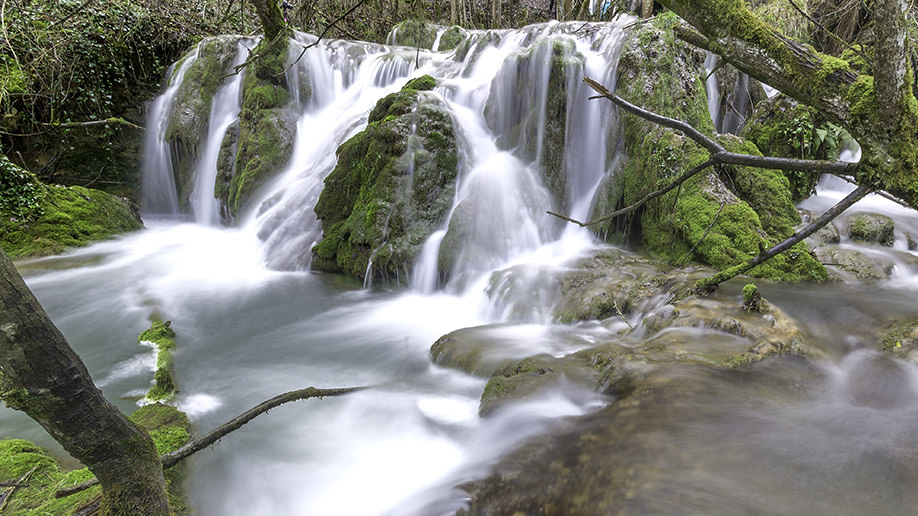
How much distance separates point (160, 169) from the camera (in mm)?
11102

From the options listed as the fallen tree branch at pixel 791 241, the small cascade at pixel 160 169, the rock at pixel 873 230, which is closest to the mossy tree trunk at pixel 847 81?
the fallen tree branch at pixel 791 241

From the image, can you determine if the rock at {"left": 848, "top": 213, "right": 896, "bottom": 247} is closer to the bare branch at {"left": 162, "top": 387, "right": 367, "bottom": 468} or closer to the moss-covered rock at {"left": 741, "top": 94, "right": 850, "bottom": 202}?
the moss-covered rock at {"left": 741, "top": 94, "right": 850, "bottom": 202}

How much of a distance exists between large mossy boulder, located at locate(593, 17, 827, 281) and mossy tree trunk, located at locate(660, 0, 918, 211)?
2531mm

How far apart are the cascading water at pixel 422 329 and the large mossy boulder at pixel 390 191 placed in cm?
29

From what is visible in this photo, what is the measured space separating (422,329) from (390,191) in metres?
2.35

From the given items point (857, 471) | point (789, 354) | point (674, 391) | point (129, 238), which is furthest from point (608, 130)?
point (129, 238)

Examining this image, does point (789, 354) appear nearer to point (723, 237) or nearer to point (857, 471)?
point (857, 471)

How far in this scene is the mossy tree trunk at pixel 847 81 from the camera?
173 cm

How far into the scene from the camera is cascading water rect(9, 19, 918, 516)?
242 cm

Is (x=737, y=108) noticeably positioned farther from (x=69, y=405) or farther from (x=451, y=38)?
(x=69, y=405)

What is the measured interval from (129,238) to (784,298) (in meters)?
11.0

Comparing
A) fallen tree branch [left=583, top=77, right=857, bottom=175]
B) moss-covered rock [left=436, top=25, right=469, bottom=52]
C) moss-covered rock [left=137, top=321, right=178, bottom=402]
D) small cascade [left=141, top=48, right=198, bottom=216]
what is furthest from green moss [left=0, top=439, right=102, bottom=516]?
moss-covered rock [left=436, top=25, right=469, bottom=52]

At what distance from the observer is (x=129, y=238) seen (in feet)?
30.2

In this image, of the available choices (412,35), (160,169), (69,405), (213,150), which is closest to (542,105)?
(69,405)
